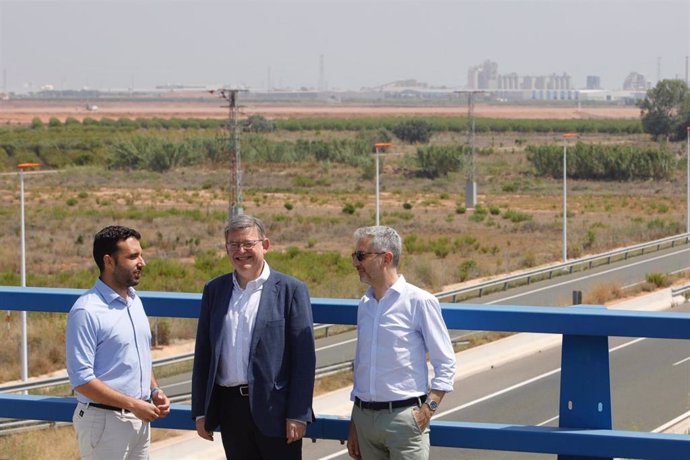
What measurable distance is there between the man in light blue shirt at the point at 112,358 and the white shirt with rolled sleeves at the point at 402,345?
3.14ft

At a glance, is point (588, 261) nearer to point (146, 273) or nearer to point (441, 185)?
point (146, 273)

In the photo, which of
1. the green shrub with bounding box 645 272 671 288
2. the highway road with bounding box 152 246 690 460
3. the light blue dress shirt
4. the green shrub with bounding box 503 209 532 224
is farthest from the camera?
the green shrub with bounding box 503 209 532 224

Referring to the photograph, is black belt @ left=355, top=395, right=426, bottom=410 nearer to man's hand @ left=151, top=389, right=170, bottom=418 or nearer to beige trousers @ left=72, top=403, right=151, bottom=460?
man's hand @ left=151, top=389, right=170, bottom=418

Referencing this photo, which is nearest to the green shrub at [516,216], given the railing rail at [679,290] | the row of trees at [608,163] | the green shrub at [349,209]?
the green shrub at [349,209]

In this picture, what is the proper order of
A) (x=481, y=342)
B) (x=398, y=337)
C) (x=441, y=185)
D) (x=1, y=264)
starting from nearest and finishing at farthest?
(x=398, y=337) → (x=481, y=342) → (x=1, y=264) → (x=441, y=185)

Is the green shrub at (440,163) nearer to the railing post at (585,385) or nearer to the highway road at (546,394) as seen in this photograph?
the highway road at (546,394)

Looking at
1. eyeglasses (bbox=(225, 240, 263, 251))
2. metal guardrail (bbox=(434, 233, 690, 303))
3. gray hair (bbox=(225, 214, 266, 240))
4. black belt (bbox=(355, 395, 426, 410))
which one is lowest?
metal guardrail (bbox=(434, 233, 690, 303))

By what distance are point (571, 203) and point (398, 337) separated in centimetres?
7406

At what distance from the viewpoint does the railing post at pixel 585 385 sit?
17.3 ft

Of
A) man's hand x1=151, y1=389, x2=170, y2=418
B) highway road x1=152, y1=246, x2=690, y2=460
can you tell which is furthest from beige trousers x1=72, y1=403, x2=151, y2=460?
highway road x1=152, y1=246, x2=690, y2=460

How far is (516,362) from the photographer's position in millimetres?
21547

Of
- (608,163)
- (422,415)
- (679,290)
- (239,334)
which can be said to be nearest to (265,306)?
(239,334)

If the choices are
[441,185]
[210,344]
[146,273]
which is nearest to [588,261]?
[146,273]

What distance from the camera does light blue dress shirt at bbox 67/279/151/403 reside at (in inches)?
196
